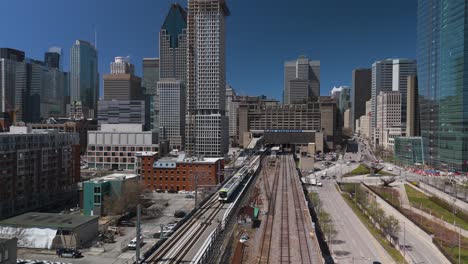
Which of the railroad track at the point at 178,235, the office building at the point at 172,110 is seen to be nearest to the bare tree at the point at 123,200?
the railroad track at the point at 178,235

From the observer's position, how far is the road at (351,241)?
4041 centimetres

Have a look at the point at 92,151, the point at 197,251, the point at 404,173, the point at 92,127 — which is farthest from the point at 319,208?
the point at 92,127

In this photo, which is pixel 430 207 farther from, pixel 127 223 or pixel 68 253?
pixel 68 253

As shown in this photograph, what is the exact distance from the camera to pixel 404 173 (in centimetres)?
10006

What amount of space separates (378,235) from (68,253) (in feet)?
122

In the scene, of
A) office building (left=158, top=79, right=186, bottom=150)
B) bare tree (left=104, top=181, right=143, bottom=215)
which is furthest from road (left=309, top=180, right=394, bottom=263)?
office building (left=158, top=79, right=186, bottom=150)

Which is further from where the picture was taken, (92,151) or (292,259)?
(92,151)

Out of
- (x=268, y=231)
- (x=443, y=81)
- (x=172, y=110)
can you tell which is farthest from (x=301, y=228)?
(x=172, y=110)

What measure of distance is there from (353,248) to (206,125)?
9694 cm

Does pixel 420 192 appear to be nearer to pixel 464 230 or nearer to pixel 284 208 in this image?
pixel 464 230

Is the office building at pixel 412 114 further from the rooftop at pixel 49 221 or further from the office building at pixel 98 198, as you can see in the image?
the rooftop at pixel 49 221

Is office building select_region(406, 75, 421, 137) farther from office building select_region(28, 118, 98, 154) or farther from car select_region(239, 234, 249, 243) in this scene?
car select_region(239, 234, 249, 243)

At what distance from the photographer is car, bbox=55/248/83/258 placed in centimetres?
4128

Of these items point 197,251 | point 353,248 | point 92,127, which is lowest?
point 353,248
